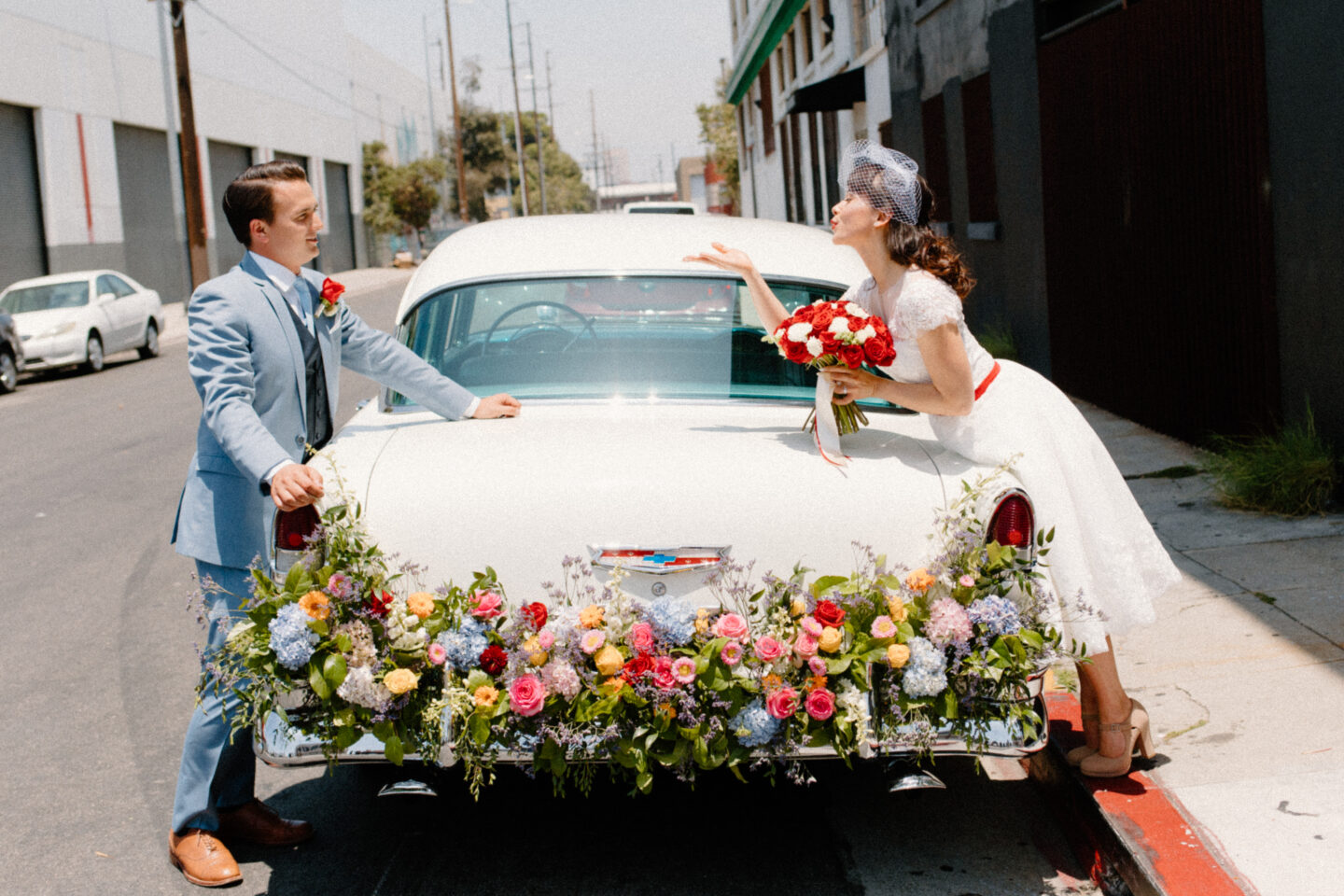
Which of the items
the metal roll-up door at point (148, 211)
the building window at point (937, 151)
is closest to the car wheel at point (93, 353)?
the building window at point (937, 151)

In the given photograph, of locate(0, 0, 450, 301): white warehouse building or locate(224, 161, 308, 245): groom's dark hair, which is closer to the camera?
locate(224, 161, 308, 245): groom's dark hair

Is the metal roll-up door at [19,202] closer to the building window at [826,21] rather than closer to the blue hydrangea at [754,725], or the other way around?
the building window at [826,21]

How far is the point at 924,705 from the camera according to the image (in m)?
3.17

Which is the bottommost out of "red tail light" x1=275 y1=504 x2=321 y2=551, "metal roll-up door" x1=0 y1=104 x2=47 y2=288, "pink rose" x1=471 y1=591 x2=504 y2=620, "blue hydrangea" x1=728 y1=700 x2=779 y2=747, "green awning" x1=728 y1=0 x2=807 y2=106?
"blue hydrangea" x1=728 y1=700 x2=779 y2=747

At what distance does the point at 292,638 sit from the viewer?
3.09 meters

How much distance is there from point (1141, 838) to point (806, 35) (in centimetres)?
2621

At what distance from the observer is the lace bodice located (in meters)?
3.50

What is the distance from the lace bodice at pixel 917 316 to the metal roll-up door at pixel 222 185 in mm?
36559

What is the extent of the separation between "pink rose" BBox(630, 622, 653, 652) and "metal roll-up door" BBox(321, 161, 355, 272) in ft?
161

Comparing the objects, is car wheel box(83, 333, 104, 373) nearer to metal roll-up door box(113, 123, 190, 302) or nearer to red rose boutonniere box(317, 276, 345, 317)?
metal roll-up door box(113, 123, 190, 302)

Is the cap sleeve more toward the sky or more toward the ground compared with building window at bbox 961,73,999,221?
more toward the ground

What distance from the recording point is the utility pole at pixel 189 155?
25520 mm

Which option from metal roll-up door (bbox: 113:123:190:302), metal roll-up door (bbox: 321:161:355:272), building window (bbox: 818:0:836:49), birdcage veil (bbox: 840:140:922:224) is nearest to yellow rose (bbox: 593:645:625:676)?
birdcage veil (bbox: 840:140:922:224)

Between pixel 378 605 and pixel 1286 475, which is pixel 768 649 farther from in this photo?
pixel 1286 475
